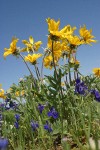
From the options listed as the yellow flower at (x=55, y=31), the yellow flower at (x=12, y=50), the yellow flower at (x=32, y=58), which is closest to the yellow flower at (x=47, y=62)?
the yellow flower at (x=32, y=58)

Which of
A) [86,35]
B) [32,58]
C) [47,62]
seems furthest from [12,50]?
[86,35]

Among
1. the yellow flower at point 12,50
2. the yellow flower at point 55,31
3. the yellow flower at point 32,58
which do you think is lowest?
the yellow flower at point 55,31

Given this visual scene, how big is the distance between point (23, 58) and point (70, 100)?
1347 mm

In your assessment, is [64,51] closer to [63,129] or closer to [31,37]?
[31,37]

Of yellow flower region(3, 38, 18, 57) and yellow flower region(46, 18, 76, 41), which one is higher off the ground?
yellow flower region(3, 38, 18, 57)

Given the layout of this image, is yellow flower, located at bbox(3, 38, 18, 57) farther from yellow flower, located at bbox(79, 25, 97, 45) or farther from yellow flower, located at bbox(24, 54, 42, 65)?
yellow flower, located at bbox(79, 25, 97, 45)

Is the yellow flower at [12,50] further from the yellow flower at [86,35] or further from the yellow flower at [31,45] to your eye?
the yellow flower at [86,35]

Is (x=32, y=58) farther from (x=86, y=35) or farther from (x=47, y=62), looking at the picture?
(x=86, y=35)

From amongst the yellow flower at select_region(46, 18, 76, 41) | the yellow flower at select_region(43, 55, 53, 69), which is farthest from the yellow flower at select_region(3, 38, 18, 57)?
the yellow flower at select_region(46, 18, 76, 41)

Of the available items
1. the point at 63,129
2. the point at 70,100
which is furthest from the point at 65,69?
the point at 63,129

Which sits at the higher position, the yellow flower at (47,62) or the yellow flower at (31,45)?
the yellow flower at (31,45)

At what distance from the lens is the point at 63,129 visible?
2814 mm

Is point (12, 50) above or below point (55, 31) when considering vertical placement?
above

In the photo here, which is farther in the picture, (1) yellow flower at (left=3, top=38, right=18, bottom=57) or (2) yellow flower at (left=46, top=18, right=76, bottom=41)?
(1) yellow flower at (left=3, top=38, right=18, bottom=57)
